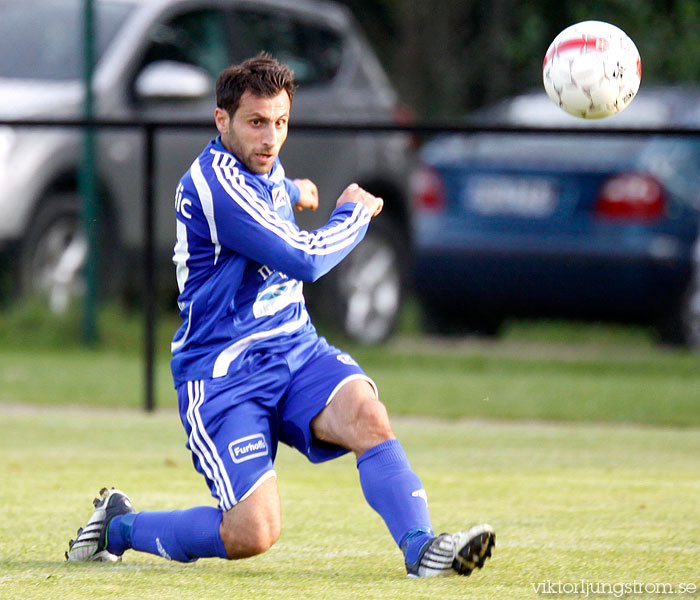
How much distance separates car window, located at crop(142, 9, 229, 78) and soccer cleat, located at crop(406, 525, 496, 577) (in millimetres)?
6463

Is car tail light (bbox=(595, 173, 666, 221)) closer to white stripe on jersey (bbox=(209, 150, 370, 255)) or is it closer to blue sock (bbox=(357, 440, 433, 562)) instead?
white stripe on jersey (bbox=(209, 150, 370, 255))

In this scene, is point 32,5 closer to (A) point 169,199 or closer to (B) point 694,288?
(A) point 169,199

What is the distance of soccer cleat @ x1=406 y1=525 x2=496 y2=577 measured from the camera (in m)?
3.70

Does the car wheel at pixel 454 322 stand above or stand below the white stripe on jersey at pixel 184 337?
below

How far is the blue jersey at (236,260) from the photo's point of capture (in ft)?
13.4

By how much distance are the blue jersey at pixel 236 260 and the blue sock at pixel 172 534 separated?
41 centimetres

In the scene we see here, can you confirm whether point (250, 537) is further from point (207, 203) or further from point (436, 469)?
point (436, 469)

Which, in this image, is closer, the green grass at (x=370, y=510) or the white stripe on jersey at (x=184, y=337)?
the green grass at (x=370, y=510)

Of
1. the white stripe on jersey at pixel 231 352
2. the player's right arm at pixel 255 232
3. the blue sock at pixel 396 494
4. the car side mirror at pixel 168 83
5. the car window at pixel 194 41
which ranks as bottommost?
the blue sock at pixel 396 494

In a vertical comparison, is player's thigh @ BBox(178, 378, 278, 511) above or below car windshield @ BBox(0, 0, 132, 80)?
below

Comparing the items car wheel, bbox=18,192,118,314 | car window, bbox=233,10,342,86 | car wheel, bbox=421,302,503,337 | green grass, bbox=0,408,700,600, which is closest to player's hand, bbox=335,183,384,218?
green grass, bbox=0,408,700,600

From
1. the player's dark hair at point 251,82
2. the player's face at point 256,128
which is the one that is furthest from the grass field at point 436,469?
the player's dark hair at point 251,82

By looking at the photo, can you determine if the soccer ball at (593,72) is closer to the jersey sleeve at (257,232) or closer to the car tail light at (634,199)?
the jersey sleeve at (257,232)

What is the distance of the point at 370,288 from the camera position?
33.3 ft
